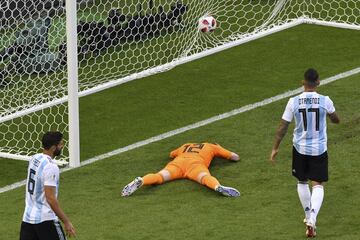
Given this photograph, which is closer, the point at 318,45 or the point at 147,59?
the point at 147,59

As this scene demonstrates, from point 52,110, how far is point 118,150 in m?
1.51

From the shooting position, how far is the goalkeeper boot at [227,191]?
47.5 ft

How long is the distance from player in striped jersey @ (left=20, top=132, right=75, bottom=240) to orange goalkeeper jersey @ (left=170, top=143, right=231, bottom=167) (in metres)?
3.69

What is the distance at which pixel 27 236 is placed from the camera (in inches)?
462

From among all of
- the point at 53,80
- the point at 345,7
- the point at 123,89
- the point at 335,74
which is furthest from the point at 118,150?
the point at 345,7

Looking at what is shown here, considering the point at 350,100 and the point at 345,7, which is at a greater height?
the point at 345,7

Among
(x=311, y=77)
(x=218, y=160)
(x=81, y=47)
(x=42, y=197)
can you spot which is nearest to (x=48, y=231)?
(x=42, y=197)

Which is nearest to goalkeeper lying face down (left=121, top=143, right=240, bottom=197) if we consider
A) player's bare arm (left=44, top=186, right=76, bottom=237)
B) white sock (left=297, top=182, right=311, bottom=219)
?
white sock (left=297, top=182, right=311, bottom=219)

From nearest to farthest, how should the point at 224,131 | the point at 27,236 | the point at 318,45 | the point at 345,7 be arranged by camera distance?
the point at 27,236 → the point at 224,131 → the point at 318,45 → the point at 345,7

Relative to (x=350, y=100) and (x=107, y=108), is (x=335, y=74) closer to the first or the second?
(x=350, y=100)

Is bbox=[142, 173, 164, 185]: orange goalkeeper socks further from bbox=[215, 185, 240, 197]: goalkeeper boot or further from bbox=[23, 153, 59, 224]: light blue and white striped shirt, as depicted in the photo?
bbox=[23, 153, 59, 224]: light blue and white striped shirt

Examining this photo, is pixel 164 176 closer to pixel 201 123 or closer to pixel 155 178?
pixel 155 178

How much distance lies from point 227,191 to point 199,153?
1.02 m

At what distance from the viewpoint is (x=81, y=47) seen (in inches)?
706
